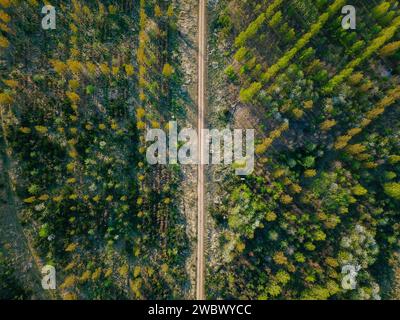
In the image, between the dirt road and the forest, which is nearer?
the forest

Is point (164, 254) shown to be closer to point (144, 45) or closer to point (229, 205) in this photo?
point (229, 205)

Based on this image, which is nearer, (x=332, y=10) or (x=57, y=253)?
(x=57, y=253)

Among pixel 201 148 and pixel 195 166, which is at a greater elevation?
pixel 201 148

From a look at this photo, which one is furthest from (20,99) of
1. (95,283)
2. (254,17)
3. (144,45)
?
(254,17)

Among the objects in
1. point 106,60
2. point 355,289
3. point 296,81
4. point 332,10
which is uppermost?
point 332,10

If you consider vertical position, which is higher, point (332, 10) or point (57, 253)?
point (332, 10)

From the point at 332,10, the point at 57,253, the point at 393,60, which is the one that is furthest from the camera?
the point at 393,60

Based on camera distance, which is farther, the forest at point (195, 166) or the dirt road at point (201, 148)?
the dirt road at point (201, 148)

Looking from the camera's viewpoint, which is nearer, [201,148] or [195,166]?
[195,166]
